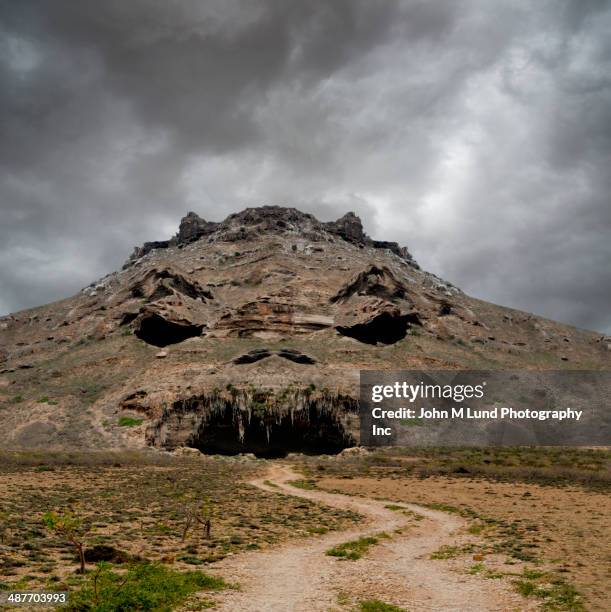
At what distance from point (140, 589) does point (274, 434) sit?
47.7 metres

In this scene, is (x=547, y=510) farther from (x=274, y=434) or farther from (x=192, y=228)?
(x=192, y=228)

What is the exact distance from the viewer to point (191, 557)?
46.0 feet

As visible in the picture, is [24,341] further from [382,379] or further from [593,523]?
[593,523]

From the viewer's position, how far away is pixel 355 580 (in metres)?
12.7

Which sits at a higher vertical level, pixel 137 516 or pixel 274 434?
pixel 274 434

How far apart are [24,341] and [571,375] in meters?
102

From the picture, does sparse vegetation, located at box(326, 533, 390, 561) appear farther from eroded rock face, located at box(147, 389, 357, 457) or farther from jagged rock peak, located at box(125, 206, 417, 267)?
jagged rock peak, located at box(125, 206, 417, 267)

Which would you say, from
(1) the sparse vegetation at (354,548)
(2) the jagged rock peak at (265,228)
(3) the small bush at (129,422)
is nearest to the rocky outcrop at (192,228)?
(2) the jagged rock peak at (265,228)

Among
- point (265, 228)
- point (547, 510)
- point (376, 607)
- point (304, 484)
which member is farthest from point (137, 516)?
point (265, 228)

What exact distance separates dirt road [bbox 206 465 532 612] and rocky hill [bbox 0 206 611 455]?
38.9 m

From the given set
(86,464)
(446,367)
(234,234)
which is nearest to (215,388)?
(86,464)

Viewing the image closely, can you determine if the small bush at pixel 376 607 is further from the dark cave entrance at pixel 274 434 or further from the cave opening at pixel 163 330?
the cave opening at pixel 163 330

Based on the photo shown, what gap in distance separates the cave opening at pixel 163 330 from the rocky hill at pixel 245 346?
0.23 m

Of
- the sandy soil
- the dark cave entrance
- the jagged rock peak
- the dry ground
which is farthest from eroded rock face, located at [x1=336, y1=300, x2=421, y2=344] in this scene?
the jagged rock peak
